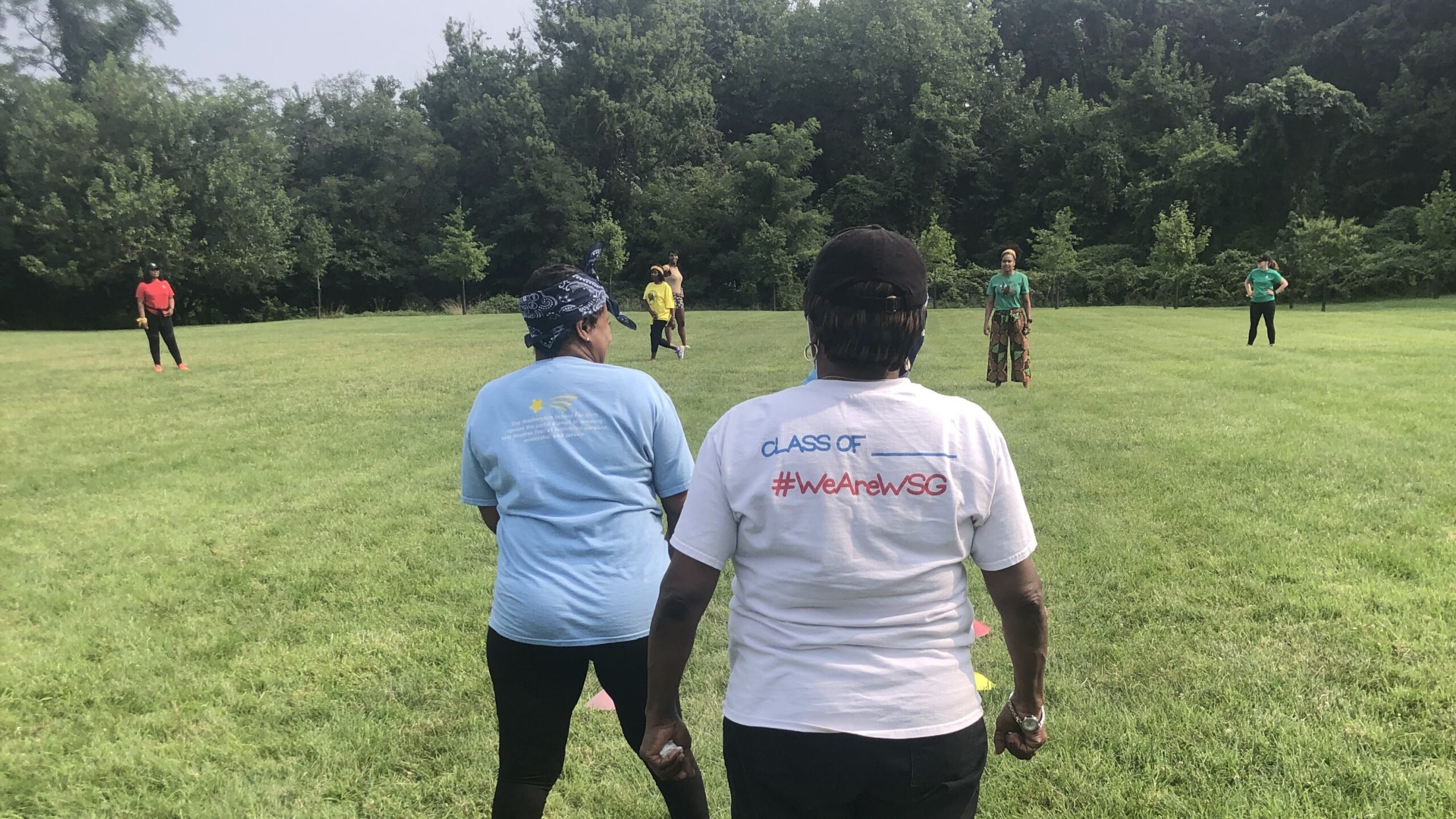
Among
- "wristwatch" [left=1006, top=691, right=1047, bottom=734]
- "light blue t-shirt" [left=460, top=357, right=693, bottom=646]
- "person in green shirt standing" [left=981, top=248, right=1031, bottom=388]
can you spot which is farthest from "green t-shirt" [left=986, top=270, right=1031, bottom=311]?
"wristwatch" [left=1006, top=691, right=1047, bottom=734]

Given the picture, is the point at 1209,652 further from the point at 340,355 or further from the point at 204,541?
the point at 340,355

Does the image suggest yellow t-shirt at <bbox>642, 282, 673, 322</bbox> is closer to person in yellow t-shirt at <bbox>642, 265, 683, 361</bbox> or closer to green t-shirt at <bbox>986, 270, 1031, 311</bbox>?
person in yellow t-shirt at <bbox>642, 265, 683, 361</bbox>

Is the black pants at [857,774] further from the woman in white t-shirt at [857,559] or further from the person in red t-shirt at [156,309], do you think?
the person in red t-shirt at [156,309]

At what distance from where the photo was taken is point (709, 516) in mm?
1807

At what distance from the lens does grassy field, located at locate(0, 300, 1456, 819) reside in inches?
131

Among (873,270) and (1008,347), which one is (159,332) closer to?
(1008,347)

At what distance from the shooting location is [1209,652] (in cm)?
423

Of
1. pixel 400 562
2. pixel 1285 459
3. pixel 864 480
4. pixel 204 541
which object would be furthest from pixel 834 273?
pixel 1285 459

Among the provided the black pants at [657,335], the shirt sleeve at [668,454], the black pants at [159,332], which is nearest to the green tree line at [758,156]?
the black pants at [657,335]

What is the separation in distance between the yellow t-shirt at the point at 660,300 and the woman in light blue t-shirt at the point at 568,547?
45.8ft

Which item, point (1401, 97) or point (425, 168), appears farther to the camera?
point (425, 168)

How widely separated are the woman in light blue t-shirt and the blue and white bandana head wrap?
26 mm

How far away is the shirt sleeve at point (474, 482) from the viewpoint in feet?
8.63

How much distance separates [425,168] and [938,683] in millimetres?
61198
